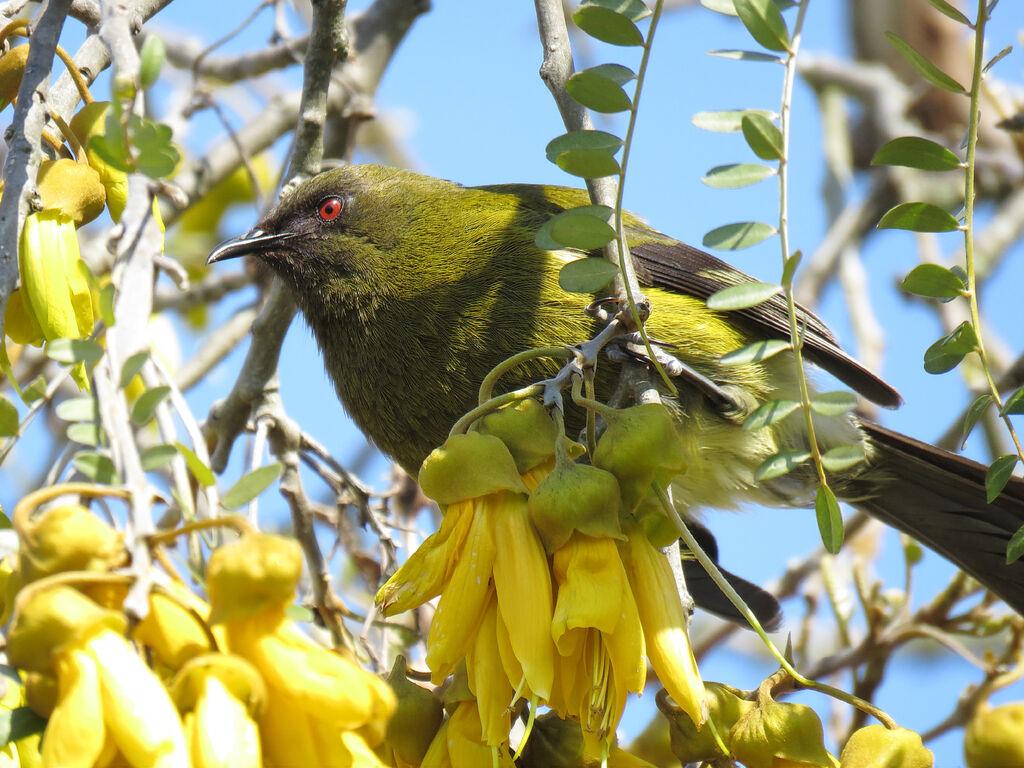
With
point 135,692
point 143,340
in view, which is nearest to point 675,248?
point 143,340

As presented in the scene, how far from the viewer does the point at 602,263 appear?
239 centimetres

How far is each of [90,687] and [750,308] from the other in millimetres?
3171

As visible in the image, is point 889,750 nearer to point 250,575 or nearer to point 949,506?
point 250,575

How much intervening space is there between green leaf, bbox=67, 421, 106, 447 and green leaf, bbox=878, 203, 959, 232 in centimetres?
147

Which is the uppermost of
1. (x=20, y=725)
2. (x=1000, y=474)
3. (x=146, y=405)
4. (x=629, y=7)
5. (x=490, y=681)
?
(x=629, y=7)

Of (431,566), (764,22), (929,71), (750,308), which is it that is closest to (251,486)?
(431,566)

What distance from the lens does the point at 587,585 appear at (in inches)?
72.9

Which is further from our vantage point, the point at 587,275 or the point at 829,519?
the point at 587,275

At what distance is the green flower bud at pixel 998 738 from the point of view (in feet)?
5.65

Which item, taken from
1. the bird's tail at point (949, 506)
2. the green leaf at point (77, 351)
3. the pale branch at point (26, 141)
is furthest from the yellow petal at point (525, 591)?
the bird's tail at point (949, 506)

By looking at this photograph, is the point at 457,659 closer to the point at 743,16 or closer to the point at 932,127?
the point at 743,16

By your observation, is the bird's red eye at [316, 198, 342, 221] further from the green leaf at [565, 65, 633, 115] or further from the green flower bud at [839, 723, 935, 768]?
the green flower bud at [839, 723, 935, 768]

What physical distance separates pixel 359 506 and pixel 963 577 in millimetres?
2151

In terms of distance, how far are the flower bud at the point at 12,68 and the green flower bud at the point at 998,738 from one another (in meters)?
2.03
